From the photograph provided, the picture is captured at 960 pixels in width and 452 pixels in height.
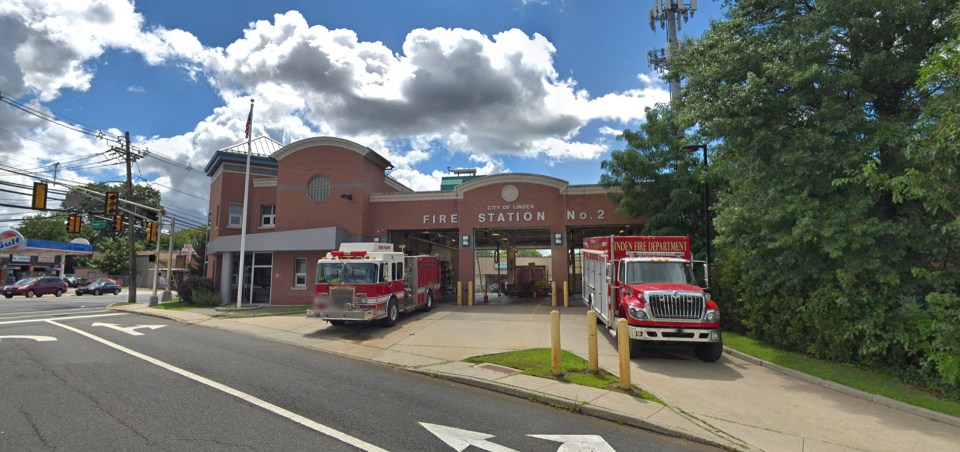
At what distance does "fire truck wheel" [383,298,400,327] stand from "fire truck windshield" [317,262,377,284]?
1.54m

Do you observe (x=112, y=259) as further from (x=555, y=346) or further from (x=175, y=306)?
(x=555, y=346)

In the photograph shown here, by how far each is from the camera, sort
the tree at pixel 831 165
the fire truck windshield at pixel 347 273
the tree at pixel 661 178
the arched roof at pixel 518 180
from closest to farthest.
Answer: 1. the tree at pixel 831 165
2. the fire truck windshield at pixel 347 273
3. the tree at pixel 661 178
4. the arched roof at pixel 518 180

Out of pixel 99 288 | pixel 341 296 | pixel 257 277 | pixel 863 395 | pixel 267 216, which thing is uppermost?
pixel 267 216

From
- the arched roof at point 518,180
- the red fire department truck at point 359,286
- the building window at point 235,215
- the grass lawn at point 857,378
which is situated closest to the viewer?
the grass lawn at point 857,378

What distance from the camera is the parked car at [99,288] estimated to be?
140 feet

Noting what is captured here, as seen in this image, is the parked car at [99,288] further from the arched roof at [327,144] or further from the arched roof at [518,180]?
the arched roof at [518,180]

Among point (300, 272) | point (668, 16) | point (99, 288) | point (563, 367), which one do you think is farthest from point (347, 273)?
point (99, 288)

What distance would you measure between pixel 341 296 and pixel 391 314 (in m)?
2.29

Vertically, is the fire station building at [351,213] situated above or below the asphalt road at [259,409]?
above

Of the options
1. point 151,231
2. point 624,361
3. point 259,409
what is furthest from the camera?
point 151,231

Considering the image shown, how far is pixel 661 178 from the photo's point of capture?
19.8 m

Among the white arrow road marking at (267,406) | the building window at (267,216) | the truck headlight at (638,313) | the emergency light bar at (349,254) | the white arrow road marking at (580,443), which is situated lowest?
the white arrow road marking at (580,443)

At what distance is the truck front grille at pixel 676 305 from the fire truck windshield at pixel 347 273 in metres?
9.01

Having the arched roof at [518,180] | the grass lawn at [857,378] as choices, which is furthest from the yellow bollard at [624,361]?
the arched roof at [518,180]
